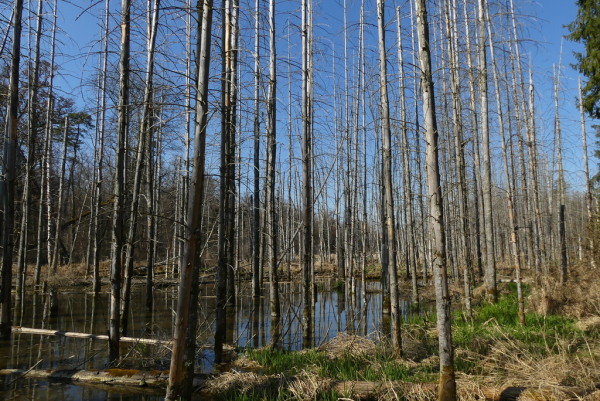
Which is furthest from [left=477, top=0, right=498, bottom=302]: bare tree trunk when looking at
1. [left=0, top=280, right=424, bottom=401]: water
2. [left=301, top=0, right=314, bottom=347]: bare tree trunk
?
[left=301, top=0, right=314, bottom=347]: bare tree trunk

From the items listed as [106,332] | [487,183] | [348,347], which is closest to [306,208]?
[348,347]

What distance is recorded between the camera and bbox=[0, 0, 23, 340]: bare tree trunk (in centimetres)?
721

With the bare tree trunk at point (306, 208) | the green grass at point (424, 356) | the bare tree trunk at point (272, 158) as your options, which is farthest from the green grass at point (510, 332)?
the bare tree trunk at point (272, 158)

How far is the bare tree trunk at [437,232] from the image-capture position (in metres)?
3.25

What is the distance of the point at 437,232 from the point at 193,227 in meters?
2.07

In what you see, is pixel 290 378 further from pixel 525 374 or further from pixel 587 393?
pixel 587 393

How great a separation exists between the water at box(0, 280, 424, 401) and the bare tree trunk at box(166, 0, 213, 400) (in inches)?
63.4

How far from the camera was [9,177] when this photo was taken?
23.9ft

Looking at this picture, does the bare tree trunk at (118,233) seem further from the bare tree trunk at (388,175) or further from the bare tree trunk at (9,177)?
the bare tree trunk at (388,175)

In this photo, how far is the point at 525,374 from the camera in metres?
4.34

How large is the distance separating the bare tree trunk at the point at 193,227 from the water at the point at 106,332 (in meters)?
1.61

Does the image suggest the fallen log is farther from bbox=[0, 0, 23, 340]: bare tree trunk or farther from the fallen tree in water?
the fallen tree in water

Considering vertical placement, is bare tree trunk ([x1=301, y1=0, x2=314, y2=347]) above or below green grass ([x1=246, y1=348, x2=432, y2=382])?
above

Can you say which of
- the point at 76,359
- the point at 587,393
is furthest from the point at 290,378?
the point at 76,359
